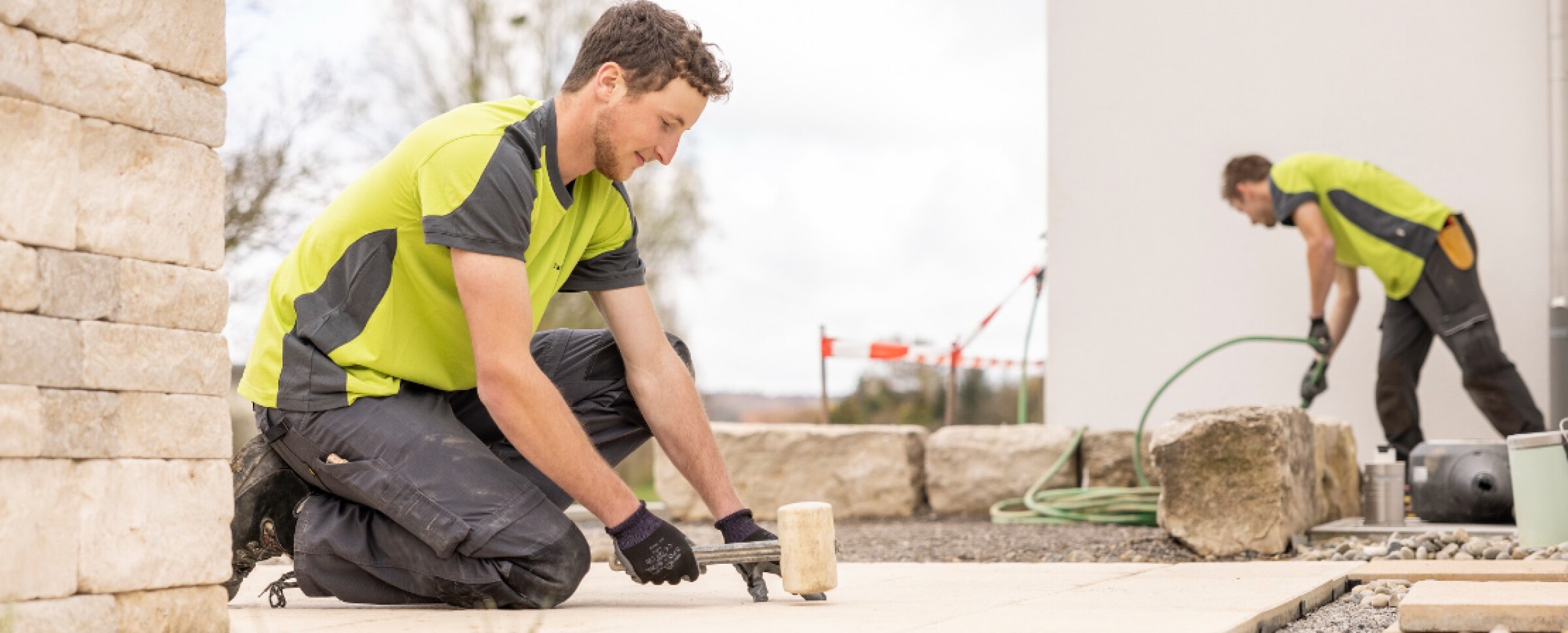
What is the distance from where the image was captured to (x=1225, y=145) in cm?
661

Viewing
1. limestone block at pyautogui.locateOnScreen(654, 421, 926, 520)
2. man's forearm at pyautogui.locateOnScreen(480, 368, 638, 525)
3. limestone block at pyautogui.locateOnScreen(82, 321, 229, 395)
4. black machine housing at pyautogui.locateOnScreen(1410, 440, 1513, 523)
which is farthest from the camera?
limestone block at pyautogui.locateOnScreen(654, 421, 926, 520)

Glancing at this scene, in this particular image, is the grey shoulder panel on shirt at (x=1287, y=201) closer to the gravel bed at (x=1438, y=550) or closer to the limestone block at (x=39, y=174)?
the gravel bed at (x=1438, y=550)

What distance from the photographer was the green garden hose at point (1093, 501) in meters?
5.54

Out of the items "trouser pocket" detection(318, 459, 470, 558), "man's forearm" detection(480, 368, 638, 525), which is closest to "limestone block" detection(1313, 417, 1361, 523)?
"man's forearm" detection(480, 368, 638, 525)

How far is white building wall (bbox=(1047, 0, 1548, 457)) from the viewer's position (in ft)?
19.9

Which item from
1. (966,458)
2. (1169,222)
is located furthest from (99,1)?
(1169,222)

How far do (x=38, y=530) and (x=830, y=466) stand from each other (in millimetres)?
5176

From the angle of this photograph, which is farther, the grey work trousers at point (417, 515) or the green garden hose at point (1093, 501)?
the green garden hose at point (1093, 501)

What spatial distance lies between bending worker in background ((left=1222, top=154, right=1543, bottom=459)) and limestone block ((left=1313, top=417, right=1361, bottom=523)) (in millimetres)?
365

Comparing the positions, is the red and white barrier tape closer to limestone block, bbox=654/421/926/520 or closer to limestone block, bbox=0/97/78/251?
limestone block, bbox=654/421/926/520

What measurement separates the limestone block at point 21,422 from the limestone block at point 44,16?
42 cm

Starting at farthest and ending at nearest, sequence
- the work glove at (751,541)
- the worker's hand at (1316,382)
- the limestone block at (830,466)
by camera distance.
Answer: the limestone block at (830,466) → the worker's hand at (1316,382) → the work glove at (751,541)

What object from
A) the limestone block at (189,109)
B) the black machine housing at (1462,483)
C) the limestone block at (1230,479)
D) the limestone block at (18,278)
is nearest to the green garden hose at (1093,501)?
the black machine housing at (1462,483)

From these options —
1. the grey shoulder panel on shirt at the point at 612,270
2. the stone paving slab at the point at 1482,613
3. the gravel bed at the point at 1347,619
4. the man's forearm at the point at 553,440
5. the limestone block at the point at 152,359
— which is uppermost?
the grey shoulder panel on shirt at the point at 612,270
